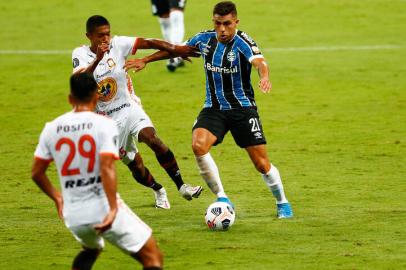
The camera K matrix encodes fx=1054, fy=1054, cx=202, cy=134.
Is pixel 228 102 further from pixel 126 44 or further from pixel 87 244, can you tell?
pixel 87 244

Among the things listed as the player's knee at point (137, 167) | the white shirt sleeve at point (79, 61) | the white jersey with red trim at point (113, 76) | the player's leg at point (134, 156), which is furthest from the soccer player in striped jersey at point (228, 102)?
the player's knee at point (137, 167)

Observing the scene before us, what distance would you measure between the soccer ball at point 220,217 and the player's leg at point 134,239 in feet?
12.4

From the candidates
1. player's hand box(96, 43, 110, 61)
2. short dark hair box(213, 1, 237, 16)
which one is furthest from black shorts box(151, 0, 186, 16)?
player's hand box(96, 43, 110, 61)

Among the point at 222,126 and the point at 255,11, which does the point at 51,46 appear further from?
the point at 222,126

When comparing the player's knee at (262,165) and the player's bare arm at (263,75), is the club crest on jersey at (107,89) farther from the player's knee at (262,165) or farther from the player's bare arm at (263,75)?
the player's knee at (262,165)

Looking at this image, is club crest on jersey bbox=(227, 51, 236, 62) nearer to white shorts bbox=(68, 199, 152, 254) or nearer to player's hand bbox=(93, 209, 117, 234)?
white shorts bbox=(68, 199, 152, 254)

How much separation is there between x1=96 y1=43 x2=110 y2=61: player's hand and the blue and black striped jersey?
1320 mm

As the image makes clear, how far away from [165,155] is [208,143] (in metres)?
1.07

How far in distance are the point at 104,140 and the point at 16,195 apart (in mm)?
7056

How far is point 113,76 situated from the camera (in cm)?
1399

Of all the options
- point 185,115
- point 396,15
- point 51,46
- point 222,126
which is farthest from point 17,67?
point 222,126

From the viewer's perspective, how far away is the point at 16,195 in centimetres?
1580

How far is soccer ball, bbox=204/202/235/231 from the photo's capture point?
13.0 meters

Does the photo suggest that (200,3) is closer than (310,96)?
No
